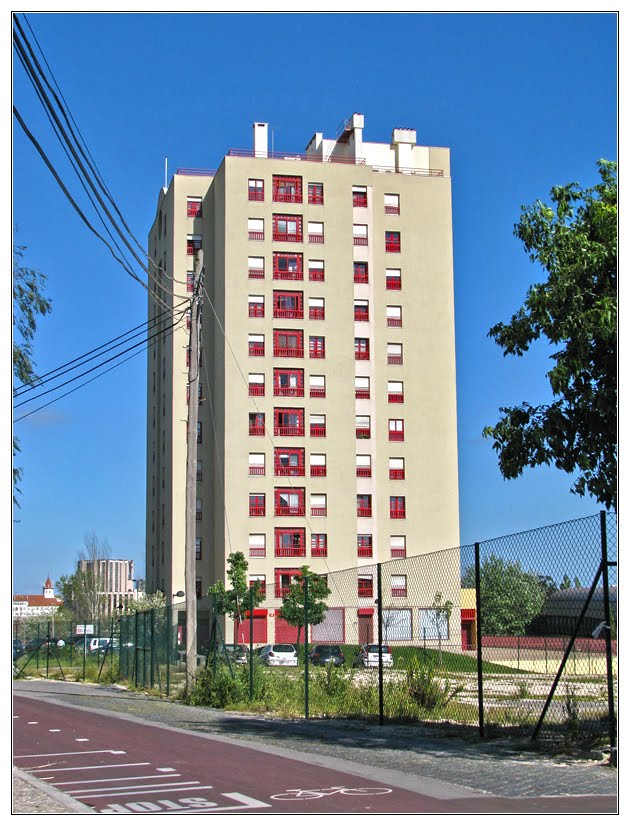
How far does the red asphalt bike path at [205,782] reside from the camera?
8.91 meters

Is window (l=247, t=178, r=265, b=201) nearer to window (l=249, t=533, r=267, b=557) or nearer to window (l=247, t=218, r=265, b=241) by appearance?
window (l=247, t=218, r=265, b=241)

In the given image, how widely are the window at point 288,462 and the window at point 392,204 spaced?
17613 mm

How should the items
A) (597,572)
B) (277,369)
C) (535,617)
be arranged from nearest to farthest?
(597,572), (535,617), (277,369)

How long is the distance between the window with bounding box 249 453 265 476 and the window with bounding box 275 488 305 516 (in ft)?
5.15

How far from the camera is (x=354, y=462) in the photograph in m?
65.4

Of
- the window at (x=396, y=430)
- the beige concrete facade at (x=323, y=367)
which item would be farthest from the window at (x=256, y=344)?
the window at (x=396, y=430)

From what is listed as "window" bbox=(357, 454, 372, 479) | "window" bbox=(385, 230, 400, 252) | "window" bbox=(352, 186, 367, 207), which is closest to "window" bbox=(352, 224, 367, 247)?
"window" bbox=(352, 186, 367, 207)

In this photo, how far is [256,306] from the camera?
65188mm

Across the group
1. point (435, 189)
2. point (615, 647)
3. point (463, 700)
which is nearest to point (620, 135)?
point (615, 647)

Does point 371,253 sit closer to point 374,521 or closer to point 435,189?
point 435,189

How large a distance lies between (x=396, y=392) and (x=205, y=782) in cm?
5776

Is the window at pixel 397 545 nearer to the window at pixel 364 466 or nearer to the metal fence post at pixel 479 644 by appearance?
the window at pixel 364 466

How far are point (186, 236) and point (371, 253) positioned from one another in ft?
42.0

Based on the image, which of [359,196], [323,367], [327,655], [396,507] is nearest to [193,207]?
[359,196]
